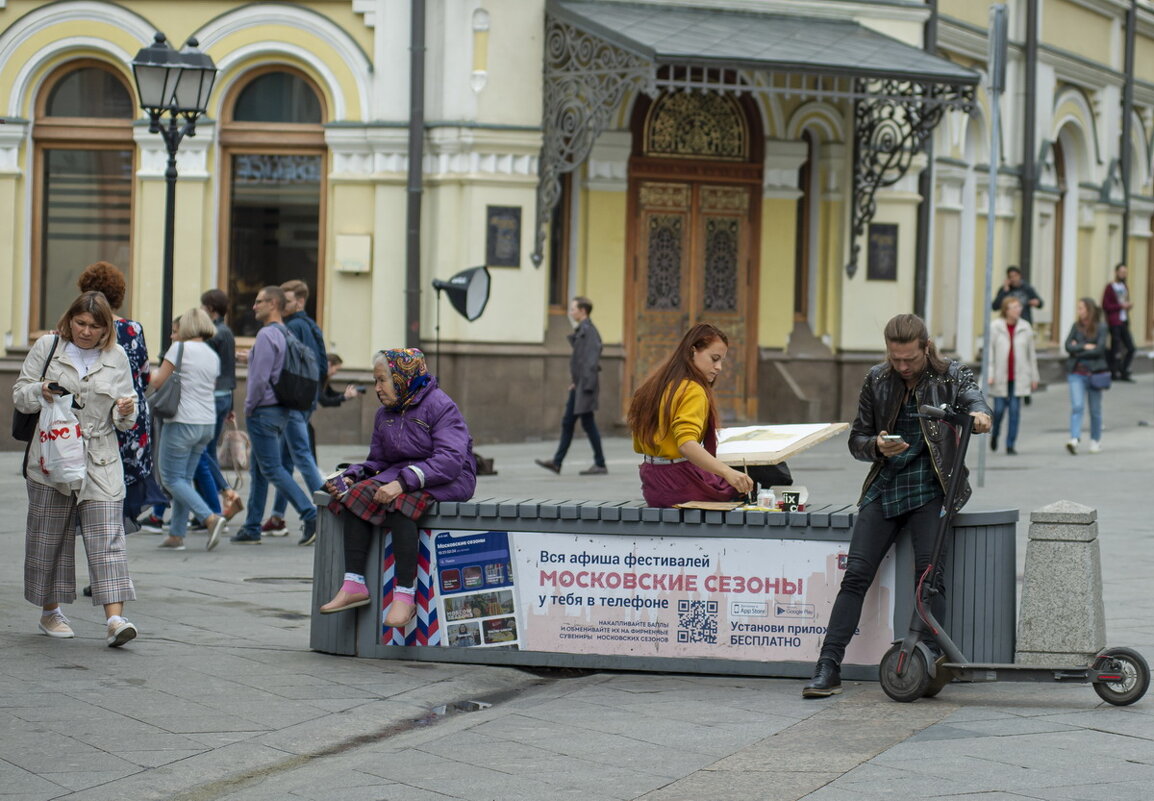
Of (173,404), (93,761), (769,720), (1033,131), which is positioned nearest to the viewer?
(93,761)

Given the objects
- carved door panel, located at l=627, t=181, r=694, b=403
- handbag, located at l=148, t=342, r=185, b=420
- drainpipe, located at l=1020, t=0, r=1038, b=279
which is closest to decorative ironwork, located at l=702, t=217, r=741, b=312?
carved door panel, located at l=627, t=181, r=694, b=403

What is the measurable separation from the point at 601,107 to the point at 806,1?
3.31m

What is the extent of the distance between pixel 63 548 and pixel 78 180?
12160 millimetres

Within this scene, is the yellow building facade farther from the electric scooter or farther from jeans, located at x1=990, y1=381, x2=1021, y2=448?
the electric scooter

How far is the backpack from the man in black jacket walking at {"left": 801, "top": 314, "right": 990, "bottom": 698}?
5.53 meters

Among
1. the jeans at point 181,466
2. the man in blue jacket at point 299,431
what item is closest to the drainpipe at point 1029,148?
the man in blue jacket at point 299,431

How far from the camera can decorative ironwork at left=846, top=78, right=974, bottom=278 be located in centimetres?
2128

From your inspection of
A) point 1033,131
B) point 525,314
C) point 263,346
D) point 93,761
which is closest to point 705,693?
point 93,761

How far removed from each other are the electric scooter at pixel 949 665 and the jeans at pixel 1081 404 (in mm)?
12198

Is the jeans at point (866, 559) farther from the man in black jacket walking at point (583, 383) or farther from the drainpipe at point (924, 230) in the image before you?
the drainpipe at point (924, 230)

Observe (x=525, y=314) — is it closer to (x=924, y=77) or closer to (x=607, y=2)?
(x=607, y=2)

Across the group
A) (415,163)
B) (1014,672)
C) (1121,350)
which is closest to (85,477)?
(1014,672)

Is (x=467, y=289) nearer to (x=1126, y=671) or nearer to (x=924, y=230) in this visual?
(x=924, y=230)

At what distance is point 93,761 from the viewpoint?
665 centimetres
